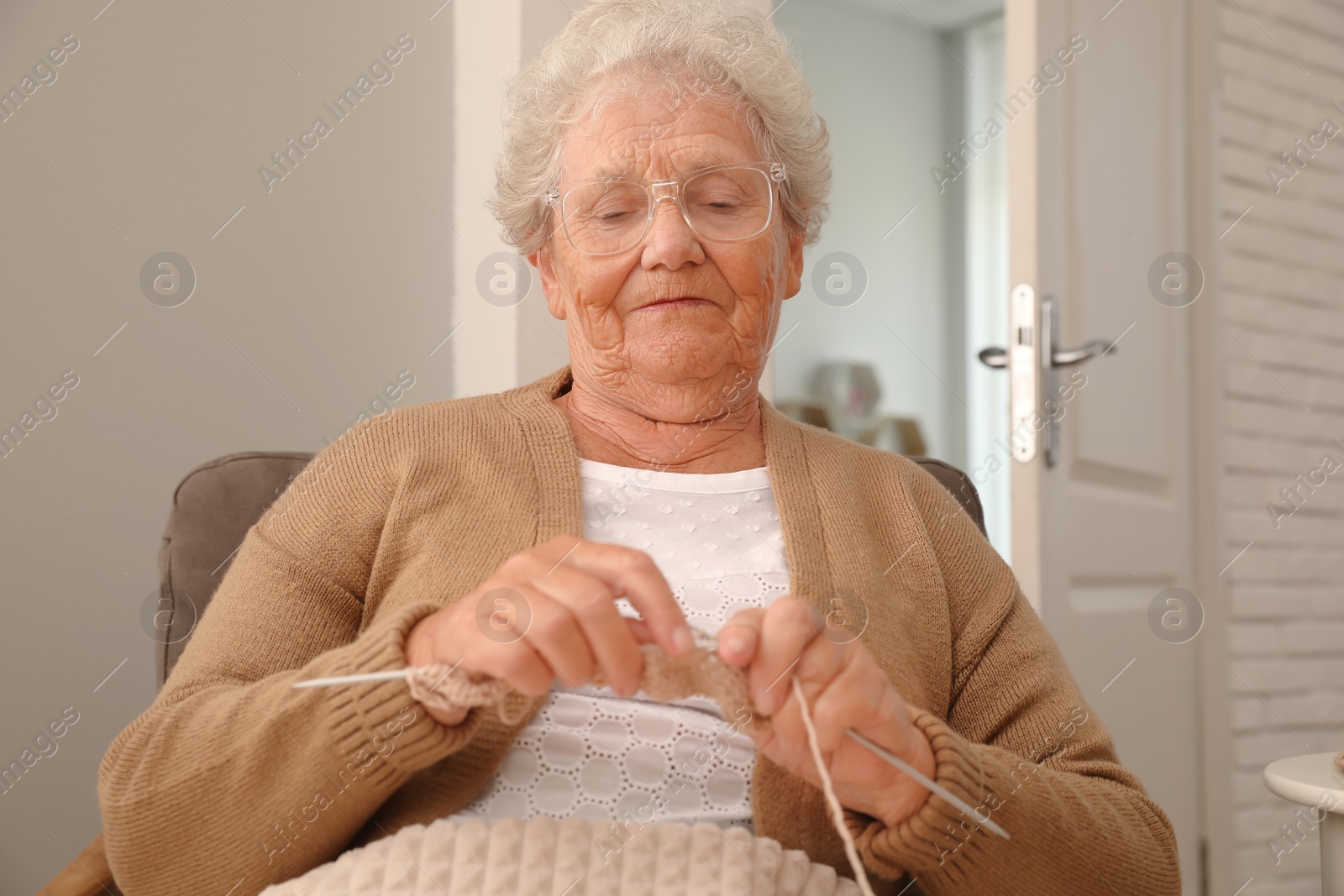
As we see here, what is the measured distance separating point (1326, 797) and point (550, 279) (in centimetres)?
101

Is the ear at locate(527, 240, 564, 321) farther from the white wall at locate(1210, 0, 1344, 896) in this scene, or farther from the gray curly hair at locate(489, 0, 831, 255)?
the white wall at locate(1210, 0, 1344, 896)

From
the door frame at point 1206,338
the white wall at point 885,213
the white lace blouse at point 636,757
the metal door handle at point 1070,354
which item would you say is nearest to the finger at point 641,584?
the white lace blouse at point 636,757

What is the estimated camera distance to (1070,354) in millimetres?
2021

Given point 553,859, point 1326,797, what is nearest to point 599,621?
point 553,859

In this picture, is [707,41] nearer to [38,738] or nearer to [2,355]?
[2,355]

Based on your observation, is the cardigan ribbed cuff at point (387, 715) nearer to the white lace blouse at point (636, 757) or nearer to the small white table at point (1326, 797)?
the white lace blouse at point (636, 757)

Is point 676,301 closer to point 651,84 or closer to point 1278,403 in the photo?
point 651,84

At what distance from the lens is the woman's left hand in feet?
2.46

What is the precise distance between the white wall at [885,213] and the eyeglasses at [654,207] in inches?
120

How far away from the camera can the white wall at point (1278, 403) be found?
255cm

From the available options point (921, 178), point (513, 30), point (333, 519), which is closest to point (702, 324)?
point (333, 519)

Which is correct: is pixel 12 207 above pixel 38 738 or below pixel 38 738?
above

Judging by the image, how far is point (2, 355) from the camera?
5.14ft

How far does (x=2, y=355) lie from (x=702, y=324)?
1077 millimetres
